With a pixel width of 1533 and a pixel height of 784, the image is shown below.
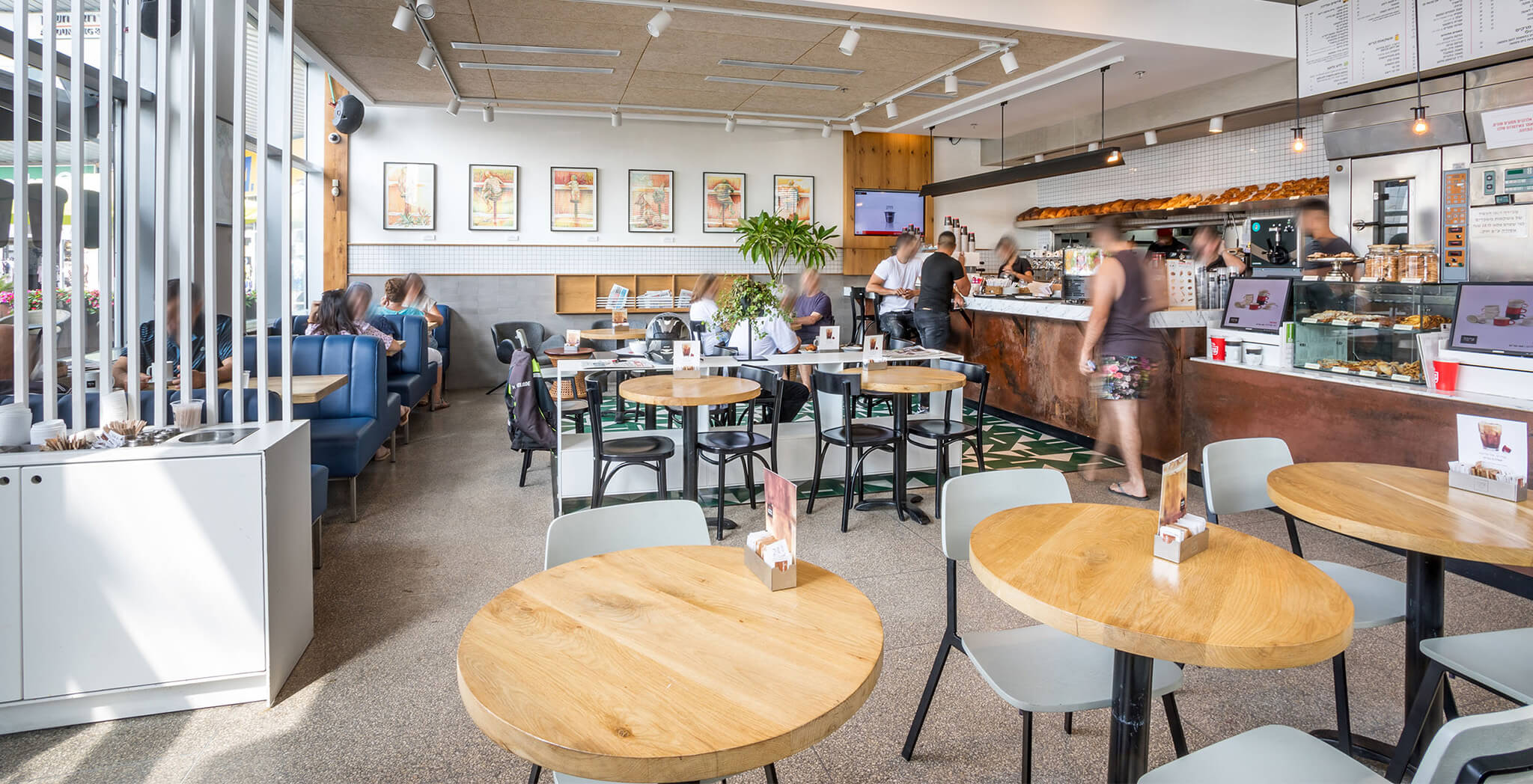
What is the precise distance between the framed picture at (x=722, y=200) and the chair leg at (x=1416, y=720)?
933 cm

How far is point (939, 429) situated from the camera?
184 inches

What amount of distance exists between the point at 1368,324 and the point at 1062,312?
7.50 ft

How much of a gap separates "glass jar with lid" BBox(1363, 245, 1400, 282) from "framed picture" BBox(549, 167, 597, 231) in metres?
8.07

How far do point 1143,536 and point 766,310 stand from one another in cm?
352

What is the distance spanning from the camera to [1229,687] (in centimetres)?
270

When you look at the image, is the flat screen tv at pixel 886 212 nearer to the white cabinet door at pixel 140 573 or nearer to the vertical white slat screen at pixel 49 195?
the vertical white slat screen at pixel 49 195

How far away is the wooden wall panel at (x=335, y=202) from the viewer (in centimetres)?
930

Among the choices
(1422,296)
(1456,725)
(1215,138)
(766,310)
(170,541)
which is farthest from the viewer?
(1215,138)

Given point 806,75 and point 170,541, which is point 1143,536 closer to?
point 170,541

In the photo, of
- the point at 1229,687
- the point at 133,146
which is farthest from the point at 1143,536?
the point at 133,146

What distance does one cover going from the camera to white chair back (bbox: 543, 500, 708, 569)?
1.98m

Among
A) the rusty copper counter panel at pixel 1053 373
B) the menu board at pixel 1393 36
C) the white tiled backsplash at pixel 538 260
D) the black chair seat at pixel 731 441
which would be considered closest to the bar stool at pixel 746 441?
the black chair seat at pixel 731 441

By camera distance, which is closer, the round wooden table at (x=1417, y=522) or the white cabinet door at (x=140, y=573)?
the round wooden table at (x=1417, y=522)

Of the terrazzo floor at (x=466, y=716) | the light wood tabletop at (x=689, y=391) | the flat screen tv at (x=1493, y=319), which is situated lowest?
the terrazzo floor at (x=466, y=716)
